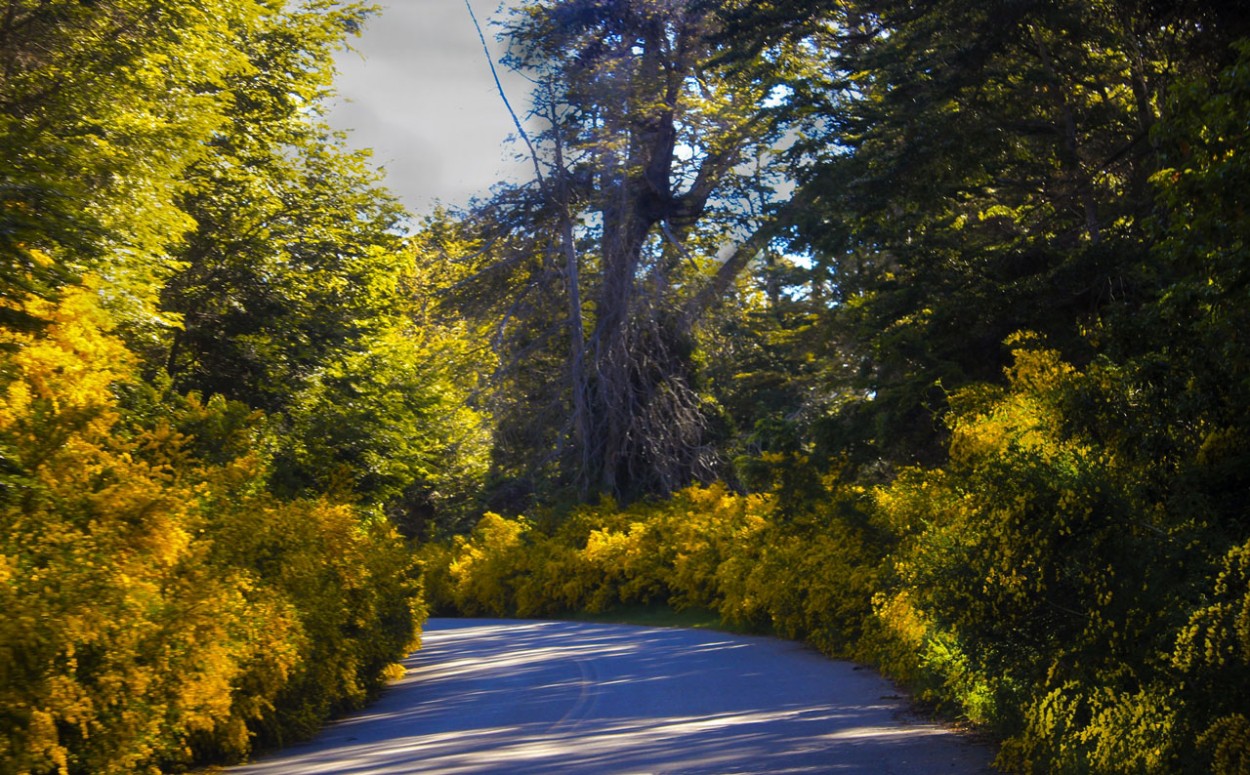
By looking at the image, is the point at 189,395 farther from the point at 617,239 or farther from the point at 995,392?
the point at 617,239

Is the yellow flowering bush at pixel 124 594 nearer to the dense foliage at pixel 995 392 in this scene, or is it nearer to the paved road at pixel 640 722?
the paved road at pixel 640 722

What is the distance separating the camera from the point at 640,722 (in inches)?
502

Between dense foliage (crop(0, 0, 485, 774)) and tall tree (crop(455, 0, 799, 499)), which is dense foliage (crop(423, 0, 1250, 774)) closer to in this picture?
tall tree (crop(455, 0, 799, 499))

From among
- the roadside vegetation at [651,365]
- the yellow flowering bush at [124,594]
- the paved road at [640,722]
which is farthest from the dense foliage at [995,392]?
the yellow flowering bush at [124,594]

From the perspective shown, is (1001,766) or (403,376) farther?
(403,376)

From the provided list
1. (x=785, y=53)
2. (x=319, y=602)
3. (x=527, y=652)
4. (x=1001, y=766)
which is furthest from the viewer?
(x=785, y=53)

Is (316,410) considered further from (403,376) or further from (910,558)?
(910,558)

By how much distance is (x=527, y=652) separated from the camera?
22922 mm

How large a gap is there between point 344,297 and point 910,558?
46.5 feet

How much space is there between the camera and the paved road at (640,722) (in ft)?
34.0

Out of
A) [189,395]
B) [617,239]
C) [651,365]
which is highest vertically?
[617,239]

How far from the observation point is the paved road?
34.0 ft

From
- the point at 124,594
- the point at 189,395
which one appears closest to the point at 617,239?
the point at 189,395

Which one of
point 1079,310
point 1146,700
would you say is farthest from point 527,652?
point 1146,700
